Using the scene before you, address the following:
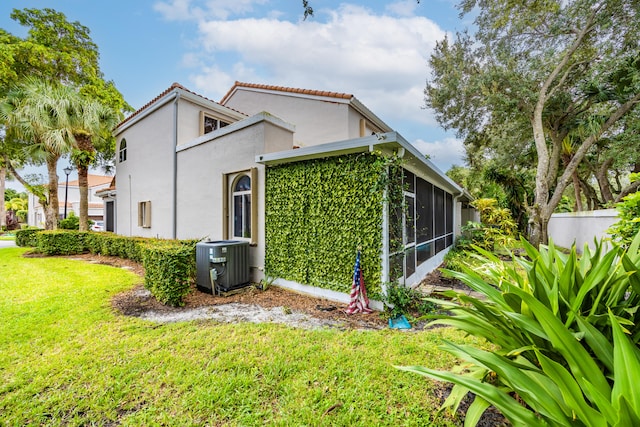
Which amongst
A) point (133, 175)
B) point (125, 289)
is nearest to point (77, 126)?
point (133, 175)

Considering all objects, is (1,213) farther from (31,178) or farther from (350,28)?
(350,28)

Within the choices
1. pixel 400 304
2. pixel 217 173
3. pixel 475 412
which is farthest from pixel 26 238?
pixel 475 412

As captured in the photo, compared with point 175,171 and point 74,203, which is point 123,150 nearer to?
point 175,171

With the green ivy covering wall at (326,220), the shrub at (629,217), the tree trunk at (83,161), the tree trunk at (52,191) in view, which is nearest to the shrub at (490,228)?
the shrub at (629,217)

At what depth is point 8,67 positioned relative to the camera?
1381 centimetres

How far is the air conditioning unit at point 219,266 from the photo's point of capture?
608cm

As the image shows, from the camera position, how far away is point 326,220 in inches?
226

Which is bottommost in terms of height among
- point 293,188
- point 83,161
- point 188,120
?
point 293,188

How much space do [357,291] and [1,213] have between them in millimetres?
37697

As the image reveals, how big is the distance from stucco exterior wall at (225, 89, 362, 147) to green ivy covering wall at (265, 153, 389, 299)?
4.88 m

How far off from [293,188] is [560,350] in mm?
5202

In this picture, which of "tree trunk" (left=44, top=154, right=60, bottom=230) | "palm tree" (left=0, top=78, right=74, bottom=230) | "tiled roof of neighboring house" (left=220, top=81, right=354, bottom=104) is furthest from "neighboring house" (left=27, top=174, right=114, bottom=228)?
"tiled roof of neighboring house" (left=220, top=81, right=354, bottom=104)

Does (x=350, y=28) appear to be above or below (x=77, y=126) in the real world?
below

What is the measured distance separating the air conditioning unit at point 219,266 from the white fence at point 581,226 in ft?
34.3
